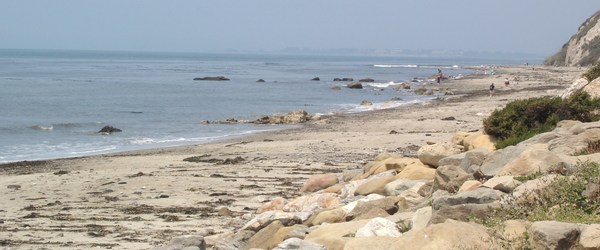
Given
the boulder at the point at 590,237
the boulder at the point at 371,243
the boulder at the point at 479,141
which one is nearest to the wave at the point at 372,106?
the boulder at the point at 479,141

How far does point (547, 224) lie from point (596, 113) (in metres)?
8.33

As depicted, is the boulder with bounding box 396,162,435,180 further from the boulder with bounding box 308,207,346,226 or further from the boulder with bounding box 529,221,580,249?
the boulder with bounding box 529,221,580,249

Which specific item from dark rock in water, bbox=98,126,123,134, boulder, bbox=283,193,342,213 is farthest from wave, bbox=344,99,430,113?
boulder, bbox=283,193,342,213

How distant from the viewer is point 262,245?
9.66 metres

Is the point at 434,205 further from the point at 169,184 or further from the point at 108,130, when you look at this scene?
the point at 108,130

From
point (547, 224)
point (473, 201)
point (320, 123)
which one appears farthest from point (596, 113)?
point (320, 123)

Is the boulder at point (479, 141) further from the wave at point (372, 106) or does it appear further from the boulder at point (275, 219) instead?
the wave at point (372, 106)

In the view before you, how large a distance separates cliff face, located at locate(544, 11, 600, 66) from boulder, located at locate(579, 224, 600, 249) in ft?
315

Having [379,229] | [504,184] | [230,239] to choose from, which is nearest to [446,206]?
[379,229]

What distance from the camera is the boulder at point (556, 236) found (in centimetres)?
591

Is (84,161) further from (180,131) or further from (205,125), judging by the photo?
(205,125)

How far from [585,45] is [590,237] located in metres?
107

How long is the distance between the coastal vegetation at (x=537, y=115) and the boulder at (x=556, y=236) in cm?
751

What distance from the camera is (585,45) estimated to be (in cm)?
10400
